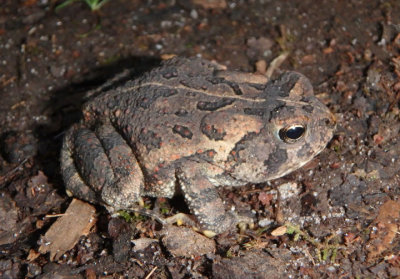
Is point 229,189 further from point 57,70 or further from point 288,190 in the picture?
point 57,70

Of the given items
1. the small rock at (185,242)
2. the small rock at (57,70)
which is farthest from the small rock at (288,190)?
the small rock at (57,70)

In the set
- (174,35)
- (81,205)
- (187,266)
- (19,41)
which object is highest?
(19,41)

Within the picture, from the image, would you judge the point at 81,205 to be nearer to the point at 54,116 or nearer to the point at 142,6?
the point at 54,116

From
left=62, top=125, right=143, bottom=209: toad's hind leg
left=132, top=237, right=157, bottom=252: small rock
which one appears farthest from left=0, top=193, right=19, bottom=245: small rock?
left=132, top=237, right=157, bottom=252: small rock

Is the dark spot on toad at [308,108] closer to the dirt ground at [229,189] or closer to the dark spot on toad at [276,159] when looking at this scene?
the dark spot on toad at [276,159]

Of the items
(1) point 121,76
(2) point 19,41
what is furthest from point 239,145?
(2) point 19,41

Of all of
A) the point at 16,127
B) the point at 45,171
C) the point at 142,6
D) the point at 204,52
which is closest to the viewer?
the point at 45,171
